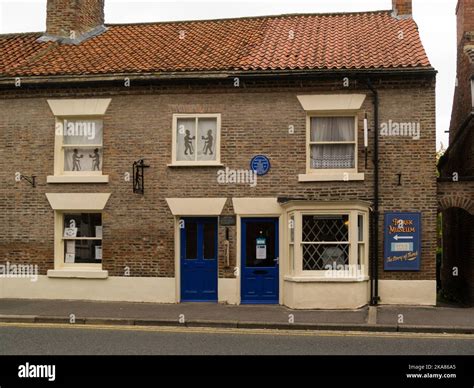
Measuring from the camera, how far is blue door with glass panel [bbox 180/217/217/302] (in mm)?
14891

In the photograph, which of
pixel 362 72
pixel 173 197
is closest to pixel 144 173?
pixel 173 197

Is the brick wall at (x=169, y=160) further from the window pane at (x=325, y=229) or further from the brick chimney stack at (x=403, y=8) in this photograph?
the brick chimney stack at (x=403, y=8)

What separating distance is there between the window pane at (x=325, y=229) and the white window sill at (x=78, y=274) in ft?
17.3

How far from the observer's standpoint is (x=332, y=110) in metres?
14.5

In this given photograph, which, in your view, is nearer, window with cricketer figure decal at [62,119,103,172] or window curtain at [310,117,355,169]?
window curtain at [310,117,355,169]

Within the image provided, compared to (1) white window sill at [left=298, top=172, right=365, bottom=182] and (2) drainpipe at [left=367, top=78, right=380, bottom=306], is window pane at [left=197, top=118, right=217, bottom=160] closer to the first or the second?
(1) white window sill at [left=298, top=172, right=365, bottom=182]

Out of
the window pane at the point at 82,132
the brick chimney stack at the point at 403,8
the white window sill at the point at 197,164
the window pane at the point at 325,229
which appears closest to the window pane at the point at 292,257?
the window pane at the point at 325,229

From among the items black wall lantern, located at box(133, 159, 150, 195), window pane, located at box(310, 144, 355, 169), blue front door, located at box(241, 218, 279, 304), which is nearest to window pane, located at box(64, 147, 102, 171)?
black wall lantern, located at box(133, 159, 150, 195)

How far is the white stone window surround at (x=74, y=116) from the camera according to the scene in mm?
15172

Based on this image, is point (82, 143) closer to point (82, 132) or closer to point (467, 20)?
point (82, 132)

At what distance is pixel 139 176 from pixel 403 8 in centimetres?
979

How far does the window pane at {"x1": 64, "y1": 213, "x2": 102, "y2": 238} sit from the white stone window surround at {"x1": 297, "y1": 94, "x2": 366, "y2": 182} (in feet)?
18.0

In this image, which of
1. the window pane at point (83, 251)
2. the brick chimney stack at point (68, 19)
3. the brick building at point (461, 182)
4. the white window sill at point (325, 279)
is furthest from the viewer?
the brick chimney stack at point (68, 19)

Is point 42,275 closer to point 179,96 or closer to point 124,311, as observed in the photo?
point 124,311
